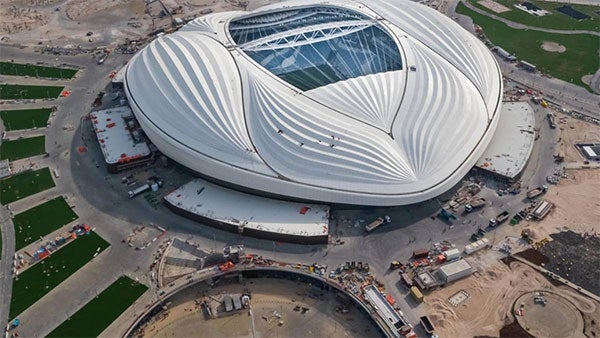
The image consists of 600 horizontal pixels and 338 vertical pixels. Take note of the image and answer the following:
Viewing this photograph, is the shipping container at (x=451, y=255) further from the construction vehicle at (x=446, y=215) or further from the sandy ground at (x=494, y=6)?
the sandy ground at (x=494, y=6)

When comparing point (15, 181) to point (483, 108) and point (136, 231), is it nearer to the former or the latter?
point (136, 231)

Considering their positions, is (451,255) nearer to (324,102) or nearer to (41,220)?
(324,102)

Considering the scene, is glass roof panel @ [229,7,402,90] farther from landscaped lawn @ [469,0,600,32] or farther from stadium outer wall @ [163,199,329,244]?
landscaped lawn @ [469,0,600,32]

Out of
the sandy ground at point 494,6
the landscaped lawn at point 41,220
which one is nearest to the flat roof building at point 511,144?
the sandy ground at point 494,6

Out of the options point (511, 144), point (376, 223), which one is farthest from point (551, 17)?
point (376, 223)

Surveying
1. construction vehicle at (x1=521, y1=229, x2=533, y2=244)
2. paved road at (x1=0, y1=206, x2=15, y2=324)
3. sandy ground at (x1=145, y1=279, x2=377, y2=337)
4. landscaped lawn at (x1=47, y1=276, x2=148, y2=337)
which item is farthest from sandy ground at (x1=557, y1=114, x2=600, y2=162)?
paved road at (x1=0, y1=206, x2=15, y2=324)

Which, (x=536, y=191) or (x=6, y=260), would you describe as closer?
(x=6, y=260)
